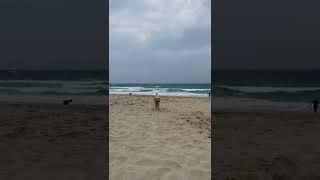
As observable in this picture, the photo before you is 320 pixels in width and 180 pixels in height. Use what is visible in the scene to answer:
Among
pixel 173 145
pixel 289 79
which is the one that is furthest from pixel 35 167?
pixel 289 79

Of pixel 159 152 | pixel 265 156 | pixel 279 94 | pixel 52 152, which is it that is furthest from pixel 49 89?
pixel 265 156

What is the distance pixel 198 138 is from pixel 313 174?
3.27 m

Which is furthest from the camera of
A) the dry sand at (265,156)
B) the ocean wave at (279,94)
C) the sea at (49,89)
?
the ocean wave at (279,94)

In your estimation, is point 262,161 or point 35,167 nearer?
point 35,167

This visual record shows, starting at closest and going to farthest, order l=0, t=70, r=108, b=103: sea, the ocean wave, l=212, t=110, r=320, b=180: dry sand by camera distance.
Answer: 1. l=212, t=110, r=320, b=180: dry sand
2. l=0, t=70, r=108, b=103: sea
3. the ocean wave

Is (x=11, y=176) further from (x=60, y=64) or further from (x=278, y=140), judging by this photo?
(x=60, y=64)

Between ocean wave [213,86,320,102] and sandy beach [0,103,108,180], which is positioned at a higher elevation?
ocean wave [213,86,320,102]

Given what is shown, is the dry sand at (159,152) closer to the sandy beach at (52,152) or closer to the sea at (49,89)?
the sandy beach at (52,152)

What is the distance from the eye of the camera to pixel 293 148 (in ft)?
24.3

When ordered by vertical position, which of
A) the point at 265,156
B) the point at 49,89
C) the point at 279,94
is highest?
the point at 49,89

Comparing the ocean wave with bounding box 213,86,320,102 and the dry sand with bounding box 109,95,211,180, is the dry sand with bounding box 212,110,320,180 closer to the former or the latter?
the dry sand with bounding box 109,95,211,180

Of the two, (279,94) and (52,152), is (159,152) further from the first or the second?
(279,94)

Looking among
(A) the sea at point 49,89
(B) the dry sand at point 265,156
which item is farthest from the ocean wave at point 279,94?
(B) the dry sand at point 265,156

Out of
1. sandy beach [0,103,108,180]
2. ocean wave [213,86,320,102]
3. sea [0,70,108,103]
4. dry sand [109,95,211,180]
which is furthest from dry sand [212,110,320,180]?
ocean wave [213,86,320,102]
